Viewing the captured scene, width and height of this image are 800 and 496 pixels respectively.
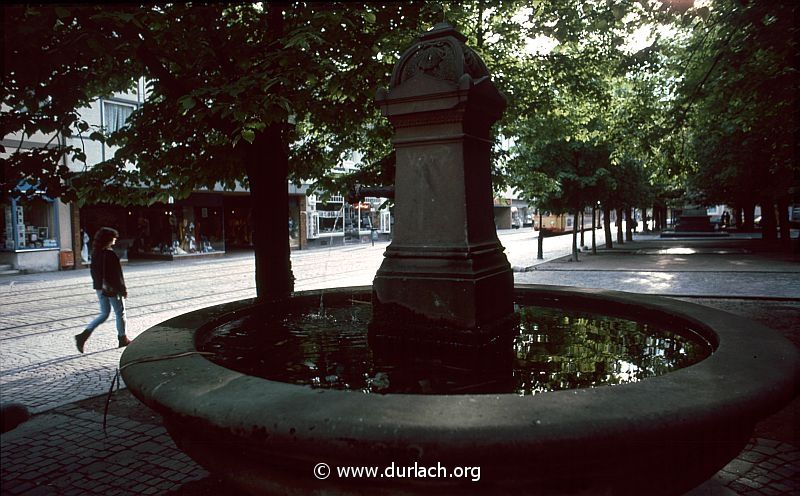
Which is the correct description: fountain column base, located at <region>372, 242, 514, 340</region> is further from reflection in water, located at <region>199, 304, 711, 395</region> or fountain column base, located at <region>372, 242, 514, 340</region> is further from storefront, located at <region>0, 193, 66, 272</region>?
storefront, located at <region>0, 193, 66, 272</region>

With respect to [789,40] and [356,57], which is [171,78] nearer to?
[356,57]

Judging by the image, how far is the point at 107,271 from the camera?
27.1 feet

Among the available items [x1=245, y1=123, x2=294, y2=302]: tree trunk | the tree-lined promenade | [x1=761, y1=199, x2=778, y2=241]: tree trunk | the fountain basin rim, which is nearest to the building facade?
[x1=245, y1=123, x2=294, y2=302]: tree trunk

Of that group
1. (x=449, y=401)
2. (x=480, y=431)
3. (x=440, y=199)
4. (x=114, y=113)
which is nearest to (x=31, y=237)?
(x=114, y=113)

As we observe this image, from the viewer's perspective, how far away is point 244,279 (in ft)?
56.6

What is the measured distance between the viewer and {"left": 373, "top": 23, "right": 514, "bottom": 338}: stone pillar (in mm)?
3629

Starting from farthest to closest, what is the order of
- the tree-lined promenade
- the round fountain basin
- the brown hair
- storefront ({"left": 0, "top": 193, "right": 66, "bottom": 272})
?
1. storefront ({"left": 0, "top": 193, "right": 66, "bottom": 272})
2. the brown hair
3. the tree-lined promenade
4. the round fountain basin

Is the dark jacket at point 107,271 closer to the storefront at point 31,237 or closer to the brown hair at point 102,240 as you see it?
the brown hair at point 102,240

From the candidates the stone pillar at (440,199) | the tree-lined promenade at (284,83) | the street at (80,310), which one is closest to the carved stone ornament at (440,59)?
the stone pillar at (440,199)

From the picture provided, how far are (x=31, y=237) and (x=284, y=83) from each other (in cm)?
2126

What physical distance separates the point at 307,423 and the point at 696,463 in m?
1.72

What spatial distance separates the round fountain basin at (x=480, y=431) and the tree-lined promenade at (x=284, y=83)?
2.95m

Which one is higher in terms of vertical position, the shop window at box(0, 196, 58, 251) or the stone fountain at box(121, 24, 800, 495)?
the shop window at box(0, 196, 58, 251)

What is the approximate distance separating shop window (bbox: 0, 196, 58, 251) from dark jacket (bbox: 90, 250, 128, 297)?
1437 centimetres
